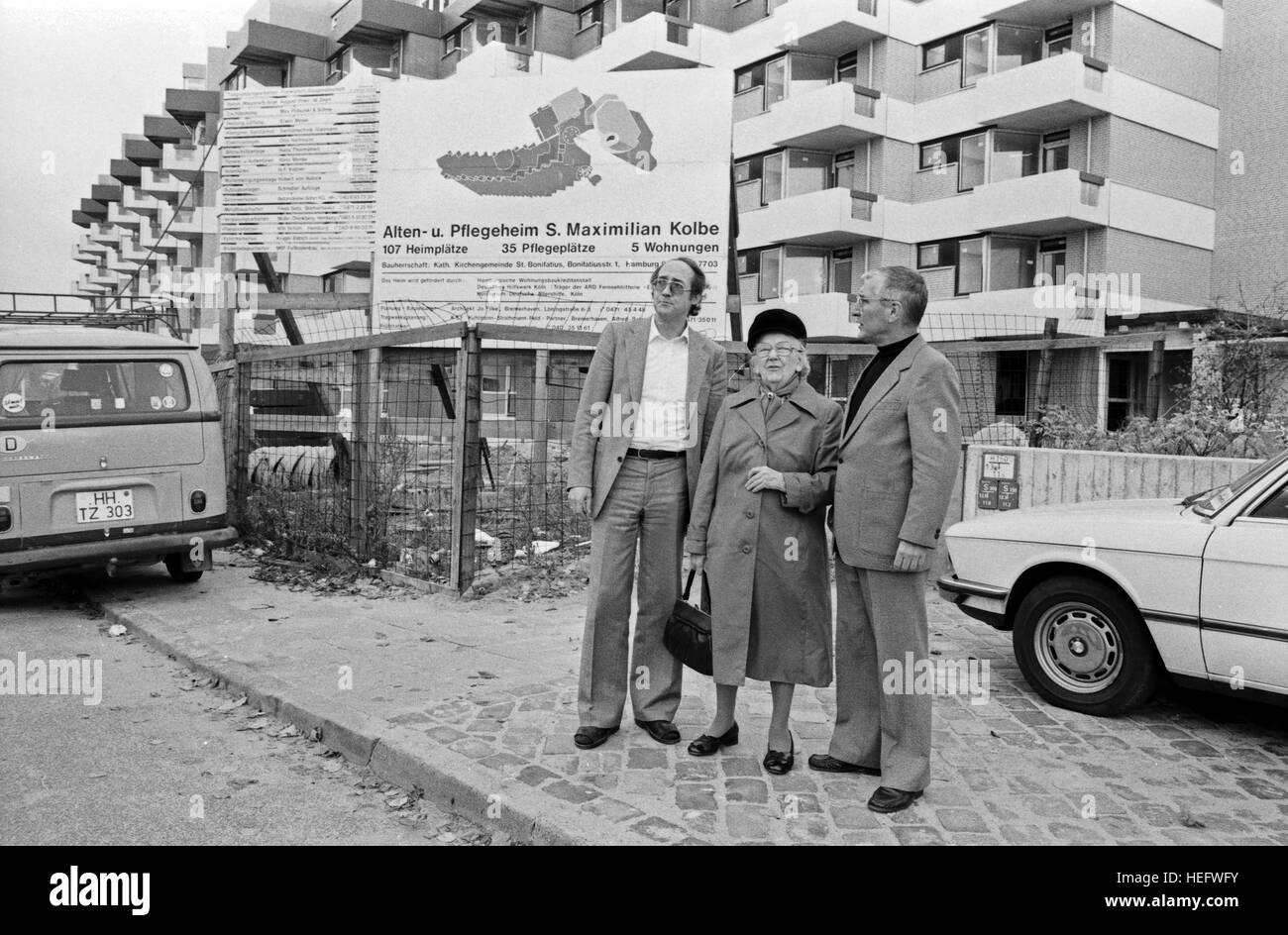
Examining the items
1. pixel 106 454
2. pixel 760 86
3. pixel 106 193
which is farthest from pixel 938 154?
pixel 106 193

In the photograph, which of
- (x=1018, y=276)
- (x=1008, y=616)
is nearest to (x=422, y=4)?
(x=1018, y=276)

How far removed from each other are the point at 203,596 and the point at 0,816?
421 centimetres

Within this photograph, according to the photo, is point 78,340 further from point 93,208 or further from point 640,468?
point 93,208

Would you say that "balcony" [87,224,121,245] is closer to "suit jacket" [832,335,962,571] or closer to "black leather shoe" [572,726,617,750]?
"black leather shoe" [572,726,617,750]

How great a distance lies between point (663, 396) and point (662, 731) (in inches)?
60.3

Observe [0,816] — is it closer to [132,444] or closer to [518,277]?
[132,444]

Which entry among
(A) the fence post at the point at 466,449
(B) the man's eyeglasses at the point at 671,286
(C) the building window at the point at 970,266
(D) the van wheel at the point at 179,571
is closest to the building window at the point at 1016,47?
(C) the building window at the point at 970,266

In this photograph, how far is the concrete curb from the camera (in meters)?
3.54

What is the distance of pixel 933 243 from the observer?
31.4 meters

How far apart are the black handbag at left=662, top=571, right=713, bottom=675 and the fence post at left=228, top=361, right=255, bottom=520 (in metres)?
7.11

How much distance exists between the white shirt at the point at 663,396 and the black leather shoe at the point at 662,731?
1.27 meters

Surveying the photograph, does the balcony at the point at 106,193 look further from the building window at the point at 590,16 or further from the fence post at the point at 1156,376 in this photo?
the fence post at the point at 1156,376

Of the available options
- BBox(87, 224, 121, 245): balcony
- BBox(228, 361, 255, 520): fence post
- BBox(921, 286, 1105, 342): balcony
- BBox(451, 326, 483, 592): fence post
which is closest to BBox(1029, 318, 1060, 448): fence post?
BBox(451, 326, 483, 592): fence post
